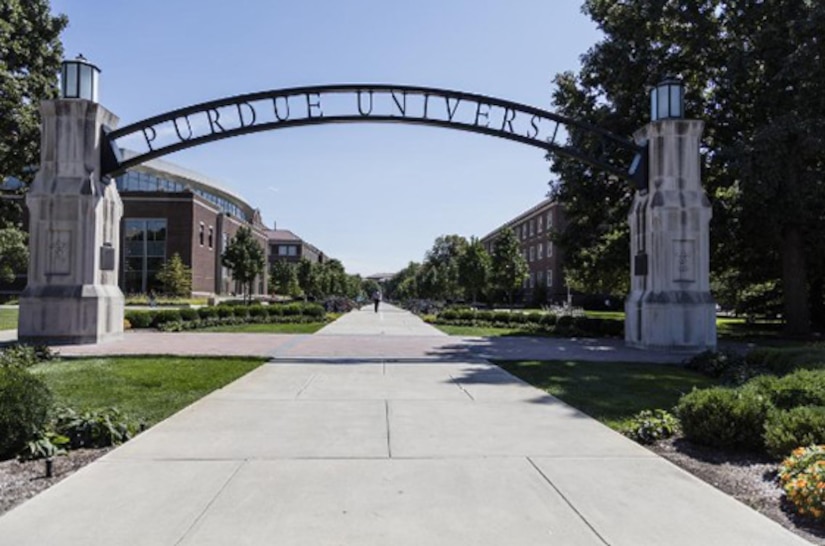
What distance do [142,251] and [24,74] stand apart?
38178 mm

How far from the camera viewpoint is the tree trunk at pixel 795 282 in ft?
70.6

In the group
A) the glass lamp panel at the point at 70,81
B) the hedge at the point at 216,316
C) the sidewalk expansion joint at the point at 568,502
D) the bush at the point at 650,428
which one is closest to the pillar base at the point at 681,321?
the bush at the point at 650,428

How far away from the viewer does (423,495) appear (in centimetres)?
445

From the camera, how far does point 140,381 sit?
31.1ft

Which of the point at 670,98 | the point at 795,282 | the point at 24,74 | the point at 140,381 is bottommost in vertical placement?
the point at 140,381

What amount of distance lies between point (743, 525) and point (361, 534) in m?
2.50

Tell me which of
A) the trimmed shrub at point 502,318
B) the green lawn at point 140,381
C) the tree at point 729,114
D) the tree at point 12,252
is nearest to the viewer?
the green lawn at point 140,381

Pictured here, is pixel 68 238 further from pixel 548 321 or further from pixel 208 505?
pixel 548 321

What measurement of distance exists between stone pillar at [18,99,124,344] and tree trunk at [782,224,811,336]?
2201 cm

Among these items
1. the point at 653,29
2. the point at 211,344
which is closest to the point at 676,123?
the point at 653,29

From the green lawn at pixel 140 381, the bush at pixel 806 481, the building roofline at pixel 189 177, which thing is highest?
the building roofline at pixel 189 177

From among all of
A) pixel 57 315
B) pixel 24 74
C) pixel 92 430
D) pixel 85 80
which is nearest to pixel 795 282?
pixel 92 430

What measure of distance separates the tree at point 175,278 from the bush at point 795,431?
52376 millimetres

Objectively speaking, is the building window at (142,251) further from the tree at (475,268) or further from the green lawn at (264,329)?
the green lawn at (264,329)
